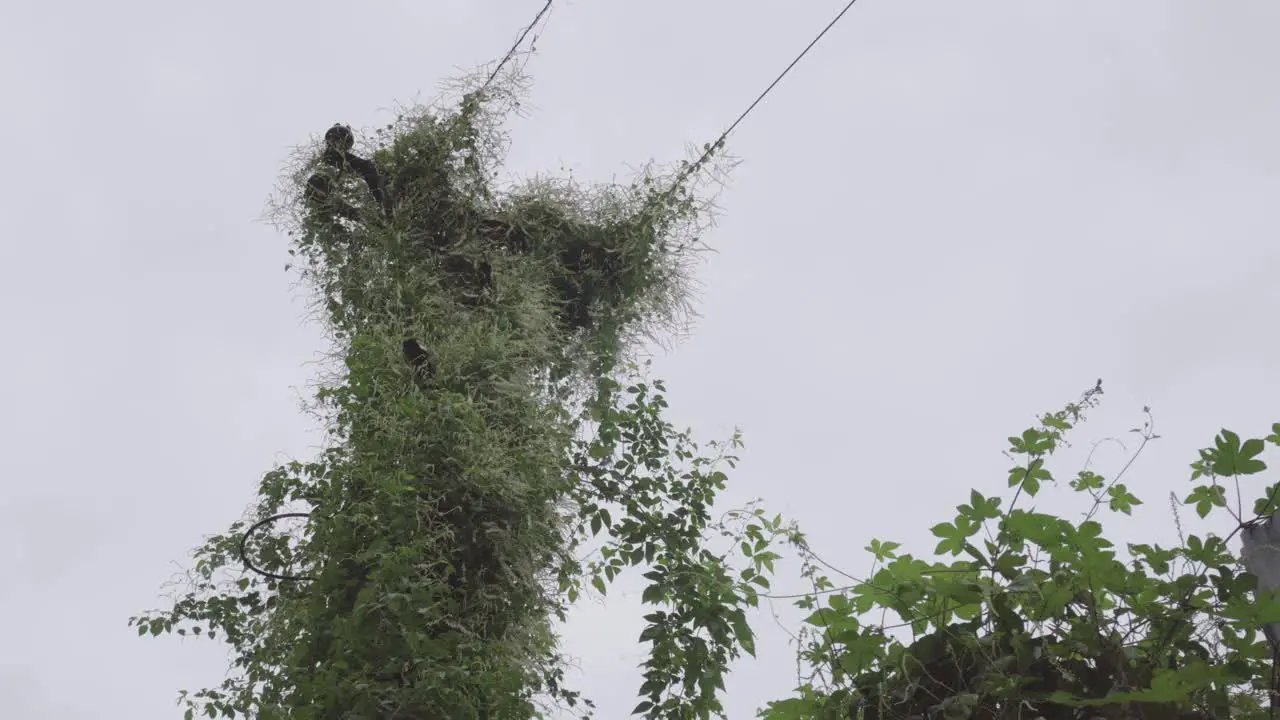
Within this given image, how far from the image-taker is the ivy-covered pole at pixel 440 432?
6.09 ft

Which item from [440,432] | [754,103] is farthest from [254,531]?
[754,103]

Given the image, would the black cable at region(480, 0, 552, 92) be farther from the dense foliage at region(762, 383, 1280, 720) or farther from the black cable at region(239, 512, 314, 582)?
the dense foliage at region(762, 383, 1280, 720)

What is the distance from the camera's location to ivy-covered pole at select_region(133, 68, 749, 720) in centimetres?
186

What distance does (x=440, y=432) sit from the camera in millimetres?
2057

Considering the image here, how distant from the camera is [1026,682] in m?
0.98

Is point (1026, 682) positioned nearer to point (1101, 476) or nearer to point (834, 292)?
point (1101, 476)

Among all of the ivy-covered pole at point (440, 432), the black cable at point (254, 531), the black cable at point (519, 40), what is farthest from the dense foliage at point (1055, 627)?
the black cable at point (519, 40)

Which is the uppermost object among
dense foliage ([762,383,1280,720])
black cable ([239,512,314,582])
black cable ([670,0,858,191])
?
black cable ([670,0,858,191])

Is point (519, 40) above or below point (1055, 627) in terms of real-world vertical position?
above

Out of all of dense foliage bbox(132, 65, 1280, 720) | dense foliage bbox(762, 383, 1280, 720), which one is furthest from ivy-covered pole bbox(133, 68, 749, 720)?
dense foliage bbox(762, 383, 1280, 720)

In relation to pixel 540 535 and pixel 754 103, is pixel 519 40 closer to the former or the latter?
pixel 754 103

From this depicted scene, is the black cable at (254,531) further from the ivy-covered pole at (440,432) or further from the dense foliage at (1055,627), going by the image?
the dense foliage at (1055,627)

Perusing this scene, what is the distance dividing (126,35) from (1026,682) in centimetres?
348

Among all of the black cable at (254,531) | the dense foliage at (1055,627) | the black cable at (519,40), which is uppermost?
the black cable at (519,40)
